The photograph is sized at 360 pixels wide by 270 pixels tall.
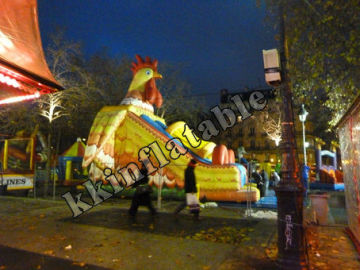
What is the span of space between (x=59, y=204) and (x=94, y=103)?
12.8 metres

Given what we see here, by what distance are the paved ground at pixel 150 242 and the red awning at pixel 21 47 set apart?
318 cm

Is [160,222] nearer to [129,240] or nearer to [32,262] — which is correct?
[129,240]

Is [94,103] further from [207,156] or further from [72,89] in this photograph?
[207,156]

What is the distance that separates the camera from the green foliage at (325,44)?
298 inches

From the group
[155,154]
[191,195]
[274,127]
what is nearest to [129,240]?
[191,195]

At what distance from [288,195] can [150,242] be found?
9.50ft

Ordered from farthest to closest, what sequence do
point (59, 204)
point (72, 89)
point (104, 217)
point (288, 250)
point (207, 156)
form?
point (72, 89) < point (207, 156) < point (59, 204) < point (104, 217) < point (288, 250)

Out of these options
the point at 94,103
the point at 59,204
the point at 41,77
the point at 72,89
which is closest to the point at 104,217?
the point at 59,204

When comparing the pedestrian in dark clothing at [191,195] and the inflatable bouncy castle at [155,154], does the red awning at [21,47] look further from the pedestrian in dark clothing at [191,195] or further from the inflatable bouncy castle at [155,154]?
the inflatable bouncy castle at [155,154]

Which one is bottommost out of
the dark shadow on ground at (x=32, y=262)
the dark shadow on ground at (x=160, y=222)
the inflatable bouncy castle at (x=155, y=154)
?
the dark shadow on ground at (x=32, y=262)

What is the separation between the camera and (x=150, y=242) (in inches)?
226

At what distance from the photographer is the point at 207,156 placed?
1187 centimetres

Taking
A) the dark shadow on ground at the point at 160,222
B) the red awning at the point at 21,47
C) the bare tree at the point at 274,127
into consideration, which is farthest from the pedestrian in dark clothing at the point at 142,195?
the bare tree at the point at 274,127

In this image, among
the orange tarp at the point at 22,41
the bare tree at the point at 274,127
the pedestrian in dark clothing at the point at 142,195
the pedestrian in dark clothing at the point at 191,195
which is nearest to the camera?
the orange tarp at the point at 22,41
